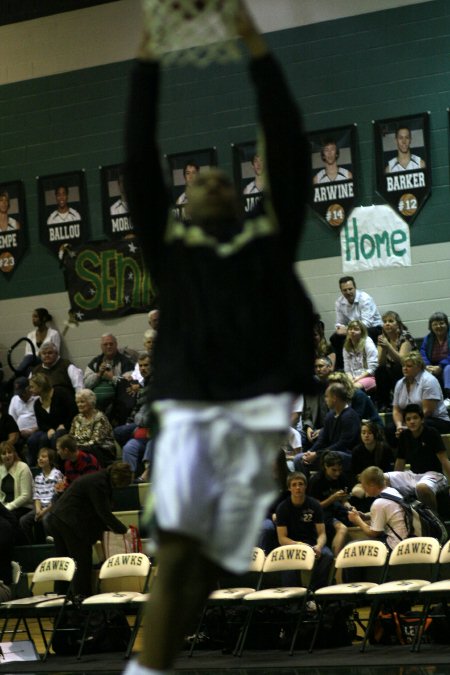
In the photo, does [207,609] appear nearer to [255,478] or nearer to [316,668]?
[316,668]

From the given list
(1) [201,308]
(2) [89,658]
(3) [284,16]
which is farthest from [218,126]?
(1) [201,308]

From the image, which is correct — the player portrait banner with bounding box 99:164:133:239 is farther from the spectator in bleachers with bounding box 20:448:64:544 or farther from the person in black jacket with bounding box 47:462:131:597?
the person in black jacket with bounding box 47:462:131:597

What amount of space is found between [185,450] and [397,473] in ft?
26.2

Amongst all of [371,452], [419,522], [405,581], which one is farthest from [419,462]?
[405,581]

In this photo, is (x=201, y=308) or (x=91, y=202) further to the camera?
(x=91, y=202)

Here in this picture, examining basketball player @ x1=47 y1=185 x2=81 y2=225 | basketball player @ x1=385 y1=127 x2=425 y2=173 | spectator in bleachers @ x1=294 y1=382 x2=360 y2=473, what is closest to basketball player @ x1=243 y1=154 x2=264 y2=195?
basketball player @ x1=385 y1=127 x2=425 y2=173

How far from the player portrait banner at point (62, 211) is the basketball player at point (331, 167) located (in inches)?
134

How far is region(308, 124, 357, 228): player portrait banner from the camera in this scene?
1473 centimetres

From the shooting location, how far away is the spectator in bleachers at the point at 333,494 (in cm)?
1026

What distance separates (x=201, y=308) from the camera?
2744mm

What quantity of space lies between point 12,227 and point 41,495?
556cm

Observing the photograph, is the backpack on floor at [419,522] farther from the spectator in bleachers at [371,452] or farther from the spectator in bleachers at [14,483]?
the spectator in bleachers at [14,483]

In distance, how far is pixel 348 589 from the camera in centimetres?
896

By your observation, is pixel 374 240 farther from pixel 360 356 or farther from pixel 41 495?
pixel 41 495
